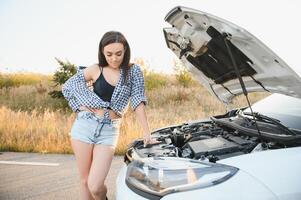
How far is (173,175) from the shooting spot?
8.71 ft

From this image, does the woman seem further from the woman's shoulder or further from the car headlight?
the car headlight

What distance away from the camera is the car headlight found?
99.1 inches

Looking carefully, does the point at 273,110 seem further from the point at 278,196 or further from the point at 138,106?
the point at 278,196

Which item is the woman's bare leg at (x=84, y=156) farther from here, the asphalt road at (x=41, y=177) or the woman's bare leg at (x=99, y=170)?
the asphalt road at (x=41, y=177)

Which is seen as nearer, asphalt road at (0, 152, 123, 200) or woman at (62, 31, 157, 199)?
woman at (62, 31, 157, 199)

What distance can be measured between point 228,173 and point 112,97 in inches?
59.0

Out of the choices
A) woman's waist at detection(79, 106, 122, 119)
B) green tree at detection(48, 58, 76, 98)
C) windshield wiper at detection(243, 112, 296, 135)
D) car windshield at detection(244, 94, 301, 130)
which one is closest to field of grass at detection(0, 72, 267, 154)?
green tree at detection(48, 58, 76, 98)

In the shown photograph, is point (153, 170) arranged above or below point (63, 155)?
above

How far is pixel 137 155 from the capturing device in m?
3.34

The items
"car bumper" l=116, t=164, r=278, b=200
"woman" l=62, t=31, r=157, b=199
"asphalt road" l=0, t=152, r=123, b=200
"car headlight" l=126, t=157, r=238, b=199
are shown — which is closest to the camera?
"car bumper" l=116, t=164, r=278, b=200

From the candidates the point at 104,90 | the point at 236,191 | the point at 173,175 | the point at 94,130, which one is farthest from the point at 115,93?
the point at 236,191

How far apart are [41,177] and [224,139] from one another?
12.0 ft

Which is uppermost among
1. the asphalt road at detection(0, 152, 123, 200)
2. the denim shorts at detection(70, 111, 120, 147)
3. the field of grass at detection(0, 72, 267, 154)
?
the denim shorts at detection(70, 111, 120, 147)

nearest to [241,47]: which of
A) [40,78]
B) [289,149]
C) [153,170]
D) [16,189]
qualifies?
[289,149]
